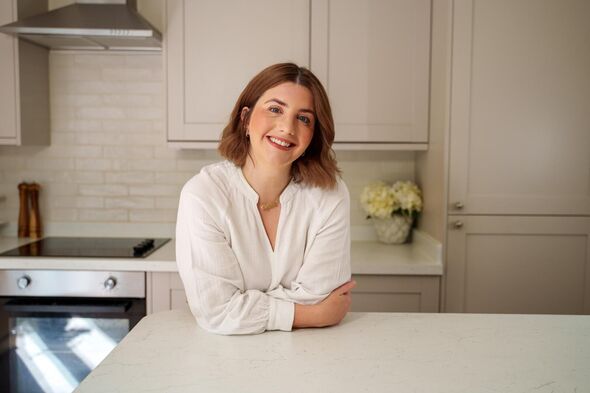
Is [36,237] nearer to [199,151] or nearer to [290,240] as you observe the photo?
[199,151]

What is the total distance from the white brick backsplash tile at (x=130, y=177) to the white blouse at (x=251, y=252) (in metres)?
1.52

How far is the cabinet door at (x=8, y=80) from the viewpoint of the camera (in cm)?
256

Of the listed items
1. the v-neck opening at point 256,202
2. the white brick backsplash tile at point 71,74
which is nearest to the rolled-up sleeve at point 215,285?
the v-neck opening at point 256,202

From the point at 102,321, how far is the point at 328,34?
67.6 inches

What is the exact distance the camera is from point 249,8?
2.56m

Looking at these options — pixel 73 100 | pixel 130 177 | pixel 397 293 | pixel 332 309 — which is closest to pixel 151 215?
pixel 130 177

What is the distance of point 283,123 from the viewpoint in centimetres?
151

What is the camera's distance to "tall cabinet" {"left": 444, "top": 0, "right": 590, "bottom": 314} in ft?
7.62

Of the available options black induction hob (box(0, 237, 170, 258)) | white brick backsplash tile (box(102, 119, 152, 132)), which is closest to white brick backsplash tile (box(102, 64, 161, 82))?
white brick backsplash tile (box(102, 119, 152, 132))

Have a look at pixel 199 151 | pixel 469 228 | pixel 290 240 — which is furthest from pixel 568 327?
pixel 199 151

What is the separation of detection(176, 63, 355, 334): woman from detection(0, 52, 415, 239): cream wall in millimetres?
1408

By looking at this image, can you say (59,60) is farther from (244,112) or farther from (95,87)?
(244,112)

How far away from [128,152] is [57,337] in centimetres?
110

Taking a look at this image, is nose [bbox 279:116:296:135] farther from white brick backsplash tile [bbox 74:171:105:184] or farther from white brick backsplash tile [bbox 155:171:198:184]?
white brick backsplash tile [bbox 74:171:105:184]
